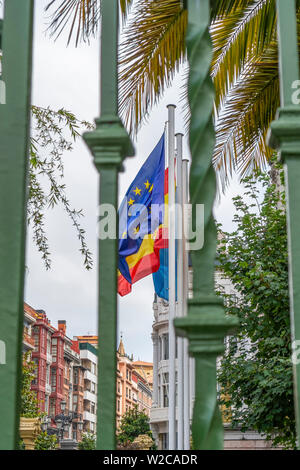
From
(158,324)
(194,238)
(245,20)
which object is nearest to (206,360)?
(194,238)

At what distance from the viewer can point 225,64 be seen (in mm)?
7910

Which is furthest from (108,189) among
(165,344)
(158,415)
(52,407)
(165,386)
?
(52,407)

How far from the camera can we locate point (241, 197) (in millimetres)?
12117

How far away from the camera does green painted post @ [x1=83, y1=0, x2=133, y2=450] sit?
54.0 inches

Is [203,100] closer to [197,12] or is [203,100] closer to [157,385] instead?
[197,12]

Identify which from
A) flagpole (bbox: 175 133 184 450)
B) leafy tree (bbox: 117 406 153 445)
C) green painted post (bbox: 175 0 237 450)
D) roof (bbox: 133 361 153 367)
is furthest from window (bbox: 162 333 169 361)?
roof (bbox: 133 361 153 367)

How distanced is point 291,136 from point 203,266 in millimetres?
351

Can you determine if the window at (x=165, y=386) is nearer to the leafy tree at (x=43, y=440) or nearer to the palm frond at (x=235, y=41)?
the leafy tree at (x=43, y=440)

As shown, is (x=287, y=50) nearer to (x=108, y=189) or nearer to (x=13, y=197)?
(x=108, y=189)

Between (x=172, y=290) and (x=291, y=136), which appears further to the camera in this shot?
(x=172, y=290)

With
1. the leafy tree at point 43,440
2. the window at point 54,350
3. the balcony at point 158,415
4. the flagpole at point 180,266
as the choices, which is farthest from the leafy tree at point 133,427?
the flagpole at point 180,266

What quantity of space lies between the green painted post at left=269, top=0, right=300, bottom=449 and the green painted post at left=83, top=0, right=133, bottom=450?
1.14 ft

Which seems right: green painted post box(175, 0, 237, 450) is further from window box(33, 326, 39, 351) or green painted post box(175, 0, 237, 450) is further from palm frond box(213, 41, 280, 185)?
window box(33, 326, 39, 351)

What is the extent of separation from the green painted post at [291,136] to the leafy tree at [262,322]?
8278 mm
